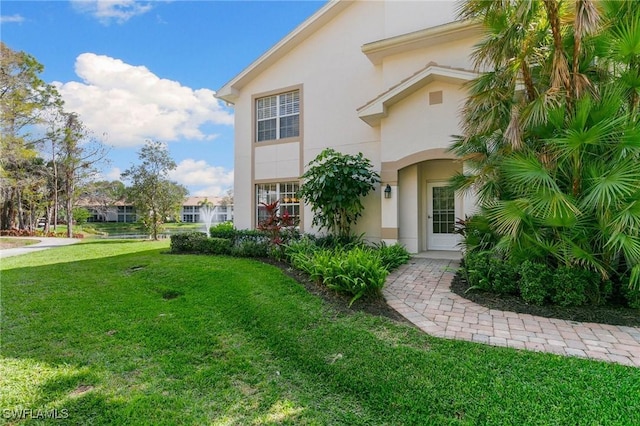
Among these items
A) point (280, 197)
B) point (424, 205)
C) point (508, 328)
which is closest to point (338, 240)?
point (424, 205)

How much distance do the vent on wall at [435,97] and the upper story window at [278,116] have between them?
17.9 feet

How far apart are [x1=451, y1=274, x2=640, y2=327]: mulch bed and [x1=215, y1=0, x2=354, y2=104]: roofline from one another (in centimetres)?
1129

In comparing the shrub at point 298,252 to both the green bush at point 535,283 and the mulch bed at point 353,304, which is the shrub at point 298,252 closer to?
the mulch bed at point 353,304

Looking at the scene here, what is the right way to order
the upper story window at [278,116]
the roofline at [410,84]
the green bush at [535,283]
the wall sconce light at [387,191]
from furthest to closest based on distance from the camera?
1. the upper story window at [278,116]
2. the wall sconce light at [387,191]
3. the roofline at [410,84]
4. the green bush at [535,283]

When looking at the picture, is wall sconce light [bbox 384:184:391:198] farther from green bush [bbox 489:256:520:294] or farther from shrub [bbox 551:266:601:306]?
shrub [bbox 551:266:601:306]

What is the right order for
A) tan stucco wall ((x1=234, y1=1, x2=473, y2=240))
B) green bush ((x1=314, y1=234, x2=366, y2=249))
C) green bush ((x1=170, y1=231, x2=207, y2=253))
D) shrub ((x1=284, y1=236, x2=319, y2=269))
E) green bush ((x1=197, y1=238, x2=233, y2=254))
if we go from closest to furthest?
1. shrub ((x1=284, y1=236, x2=319, y2=269))
2. tan stucco wall ((x1=234, y1=1, x2=473, y2=240))
3. green bush ((x1=314, y1=234, x2=366, y2=249))
4. green bush ((x1=197, y1=238, x2=233, y2=254))
5. green bush ((x1=170, y1=231, x2=207, y2=253))

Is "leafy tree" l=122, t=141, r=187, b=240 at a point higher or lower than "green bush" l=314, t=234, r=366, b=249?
higher

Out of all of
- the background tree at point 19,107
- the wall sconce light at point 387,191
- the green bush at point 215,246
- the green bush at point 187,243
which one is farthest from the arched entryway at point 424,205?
the background tree at point 19,107

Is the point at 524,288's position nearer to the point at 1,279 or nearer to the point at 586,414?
the point at 586,414

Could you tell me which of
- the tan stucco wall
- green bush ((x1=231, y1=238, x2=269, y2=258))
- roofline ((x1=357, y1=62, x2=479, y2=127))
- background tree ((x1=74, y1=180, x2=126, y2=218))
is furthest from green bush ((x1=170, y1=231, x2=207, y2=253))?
background tree ((x1=74, y1=180, x2=126, y2=218))

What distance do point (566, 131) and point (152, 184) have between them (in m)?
21.3

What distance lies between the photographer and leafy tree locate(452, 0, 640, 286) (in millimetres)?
4754

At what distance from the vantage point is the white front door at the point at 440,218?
10.8 meters

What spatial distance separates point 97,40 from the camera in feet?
41.5
